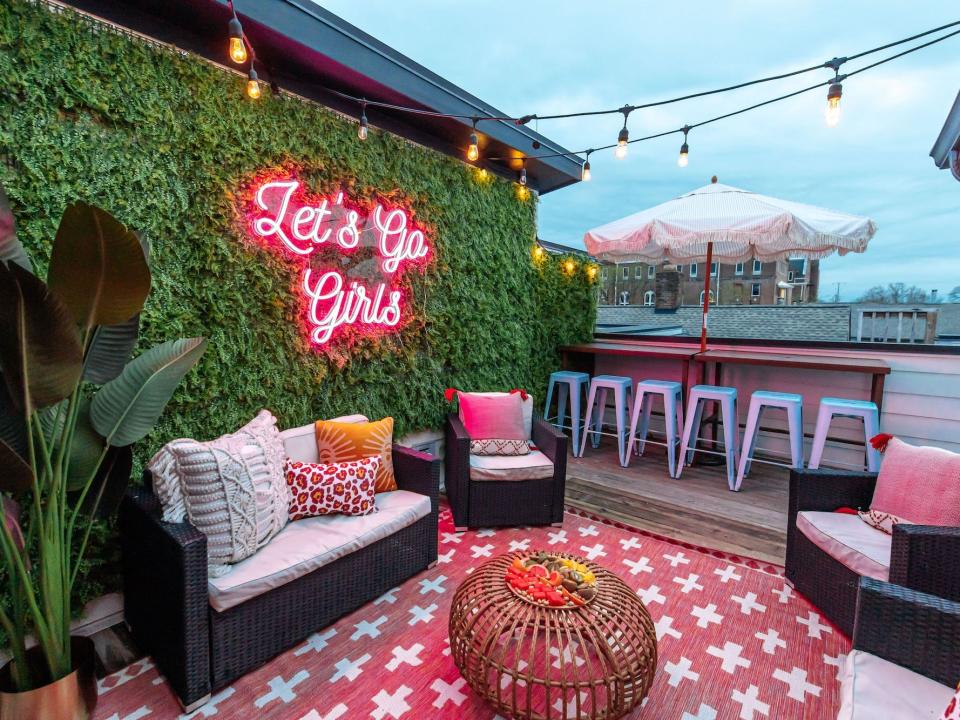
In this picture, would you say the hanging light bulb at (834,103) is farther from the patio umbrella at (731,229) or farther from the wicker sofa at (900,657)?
the wicker sofa at (900,657)

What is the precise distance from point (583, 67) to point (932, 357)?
3767 millimetres

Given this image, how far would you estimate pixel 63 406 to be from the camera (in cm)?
181

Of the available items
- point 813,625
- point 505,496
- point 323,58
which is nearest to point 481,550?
point 505,496

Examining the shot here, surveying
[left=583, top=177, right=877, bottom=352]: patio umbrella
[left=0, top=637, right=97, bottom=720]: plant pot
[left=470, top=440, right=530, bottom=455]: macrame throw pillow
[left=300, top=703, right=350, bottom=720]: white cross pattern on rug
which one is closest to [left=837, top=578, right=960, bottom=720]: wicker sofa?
[left=300, top=703, right=350, bottom=720]: white cross pattern on rug

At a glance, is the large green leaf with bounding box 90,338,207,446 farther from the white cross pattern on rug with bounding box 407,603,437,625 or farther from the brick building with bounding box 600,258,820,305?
the brick building with bounding box 600,258,820,305

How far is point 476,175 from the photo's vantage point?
4.00 metres

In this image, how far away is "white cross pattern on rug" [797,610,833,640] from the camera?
2119 millimetres

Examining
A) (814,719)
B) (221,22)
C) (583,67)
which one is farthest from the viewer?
(583,67)

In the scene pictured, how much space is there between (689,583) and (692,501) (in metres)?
1.23

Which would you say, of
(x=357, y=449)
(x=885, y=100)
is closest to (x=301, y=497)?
(x=357, y=449)

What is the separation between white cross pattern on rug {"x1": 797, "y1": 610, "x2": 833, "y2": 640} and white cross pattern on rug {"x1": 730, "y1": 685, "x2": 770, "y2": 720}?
21.9 inches

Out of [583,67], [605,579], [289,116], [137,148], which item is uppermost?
[583,67]

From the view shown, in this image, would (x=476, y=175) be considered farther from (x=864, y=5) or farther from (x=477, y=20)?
(x=864, y=5)

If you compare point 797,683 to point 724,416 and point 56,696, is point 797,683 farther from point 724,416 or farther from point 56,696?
point 56,696
